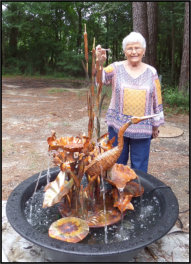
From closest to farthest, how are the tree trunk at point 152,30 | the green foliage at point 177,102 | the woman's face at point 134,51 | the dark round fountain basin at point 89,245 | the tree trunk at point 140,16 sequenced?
the dark round fountain basin at point 89,245 < the woman's face at point 134,51 < the tree trunk at point 140,16 < the green foliage at point 177,102 < the tree trunk at point 152,30

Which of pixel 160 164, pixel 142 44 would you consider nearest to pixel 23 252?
pixel 142 44

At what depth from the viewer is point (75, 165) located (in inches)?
66.8

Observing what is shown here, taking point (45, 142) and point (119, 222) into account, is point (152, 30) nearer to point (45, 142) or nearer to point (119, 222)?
point (45, 142)

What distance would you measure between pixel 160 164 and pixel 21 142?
86.2 inches

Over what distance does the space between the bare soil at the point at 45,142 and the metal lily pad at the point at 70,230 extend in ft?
2.30

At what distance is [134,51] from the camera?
2.04 m

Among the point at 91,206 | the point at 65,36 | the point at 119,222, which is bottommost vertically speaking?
the point at 119,222

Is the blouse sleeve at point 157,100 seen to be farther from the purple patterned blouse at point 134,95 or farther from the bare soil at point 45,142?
the bare soil at point 45,142

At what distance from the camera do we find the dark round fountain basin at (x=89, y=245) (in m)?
1.41

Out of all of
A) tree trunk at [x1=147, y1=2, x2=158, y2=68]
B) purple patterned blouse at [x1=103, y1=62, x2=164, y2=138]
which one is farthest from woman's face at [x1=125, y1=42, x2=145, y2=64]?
tree trunk at [x1=147, y1=2, x2=158, y2=68]

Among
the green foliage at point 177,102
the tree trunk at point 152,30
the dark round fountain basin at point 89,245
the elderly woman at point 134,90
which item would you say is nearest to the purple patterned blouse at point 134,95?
the elderly woman at point 134,90

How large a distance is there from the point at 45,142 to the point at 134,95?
252cm

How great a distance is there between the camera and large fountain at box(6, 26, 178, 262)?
148cm

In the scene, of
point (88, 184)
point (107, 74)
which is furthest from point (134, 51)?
point (88, 184)
